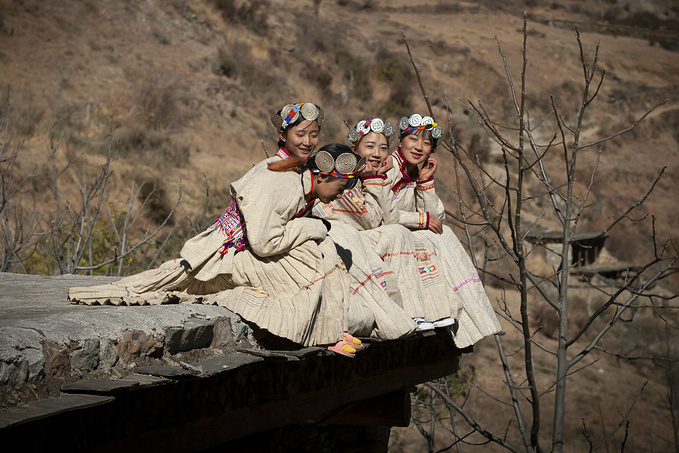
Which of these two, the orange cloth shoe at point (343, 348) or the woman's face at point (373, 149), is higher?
the woman's face at point (373, 149)

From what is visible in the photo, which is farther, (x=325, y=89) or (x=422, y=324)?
(x=325, y=89)

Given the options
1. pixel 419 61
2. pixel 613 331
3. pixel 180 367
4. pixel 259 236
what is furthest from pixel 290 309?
pixel 419 61

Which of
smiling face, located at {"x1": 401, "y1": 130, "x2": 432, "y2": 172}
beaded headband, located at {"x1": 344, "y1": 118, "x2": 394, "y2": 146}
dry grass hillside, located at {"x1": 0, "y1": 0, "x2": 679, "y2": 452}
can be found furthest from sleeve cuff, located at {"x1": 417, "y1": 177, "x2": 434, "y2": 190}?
dry grass hillside, located at {"x1": 0, "y1": 0, "x2": 679, "y2": 452}

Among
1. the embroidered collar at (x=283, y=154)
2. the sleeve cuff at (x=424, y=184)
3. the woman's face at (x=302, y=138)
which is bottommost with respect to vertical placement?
the sleeve cuff at (x=424, y=184)

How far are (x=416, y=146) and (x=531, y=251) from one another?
1.61 m

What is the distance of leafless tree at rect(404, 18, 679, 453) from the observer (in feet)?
16.8

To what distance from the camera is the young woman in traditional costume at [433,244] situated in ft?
18.4

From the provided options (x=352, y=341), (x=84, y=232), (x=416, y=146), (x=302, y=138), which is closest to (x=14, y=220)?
(x=84, y=232)

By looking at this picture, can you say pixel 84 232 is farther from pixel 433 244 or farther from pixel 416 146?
pixel 433 244

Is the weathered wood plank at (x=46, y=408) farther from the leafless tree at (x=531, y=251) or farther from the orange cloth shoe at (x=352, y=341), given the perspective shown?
the leafless tree at (x=531, y=251)

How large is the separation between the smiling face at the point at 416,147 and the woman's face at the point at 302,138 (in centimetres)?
114

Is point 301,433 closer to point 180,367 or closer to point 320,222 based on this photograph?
point 320,222

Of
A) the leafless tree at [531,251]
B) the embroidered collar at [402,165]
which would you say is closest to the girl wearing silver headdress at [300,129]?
the leafless tree at [531,251]

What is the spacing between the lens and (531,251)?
678 cm
